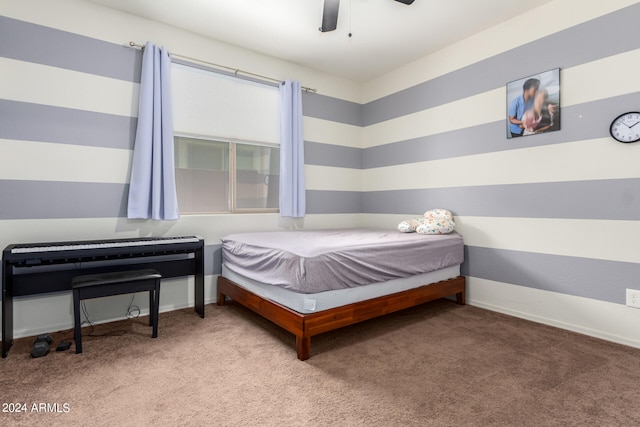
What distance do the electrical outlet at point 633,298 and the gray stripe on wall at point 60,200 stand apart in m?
3.95

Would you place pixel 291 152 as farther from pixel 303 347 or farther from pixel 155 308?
pixel 303 347

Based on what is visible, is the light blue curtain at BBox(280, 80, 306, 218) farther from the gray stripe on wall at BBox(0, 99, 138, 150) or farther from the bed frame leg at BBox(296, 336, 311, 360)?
the bed frame leg at BBox(296, 336, 311, 360)

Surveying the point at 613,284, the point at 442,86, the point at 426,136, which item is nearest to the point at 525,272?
the point at 613,284

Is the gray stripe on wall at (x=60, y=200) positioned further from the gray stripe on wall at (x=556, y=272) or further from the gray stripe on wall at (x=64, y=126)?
the gray stripe on wall at (x=556, y=272)

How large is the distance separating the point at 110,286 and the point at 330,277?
4.99 feet

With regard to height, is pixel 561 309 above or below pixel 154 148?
below

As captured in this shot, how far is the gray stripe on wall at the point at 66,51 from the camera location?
7.85ft

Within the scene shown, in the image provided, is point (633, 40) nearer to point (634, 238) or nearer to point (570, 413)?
point (634, 238)

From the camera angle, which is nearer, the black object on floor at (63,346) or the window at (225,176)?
the black object on floor at (63,346)

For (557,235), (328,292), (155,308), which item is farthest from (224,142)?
(557,235)

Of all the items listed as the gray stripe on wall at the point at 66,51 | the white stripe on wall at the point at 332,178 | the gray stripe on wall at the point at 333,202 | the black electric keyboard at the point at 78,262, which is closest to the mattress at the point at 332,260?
the black electric keyboard at the point at 78,262

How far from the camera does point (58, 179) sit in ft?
8.38

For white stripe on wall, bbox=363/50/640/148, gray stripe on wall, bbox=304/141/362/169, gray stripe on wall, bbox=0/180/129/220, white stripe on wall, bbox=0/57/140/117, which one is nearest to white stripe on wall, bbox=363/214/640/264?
white stripe on wall, bbox=363/50/640/148

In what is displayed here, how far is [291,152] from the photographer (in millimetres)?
3680
